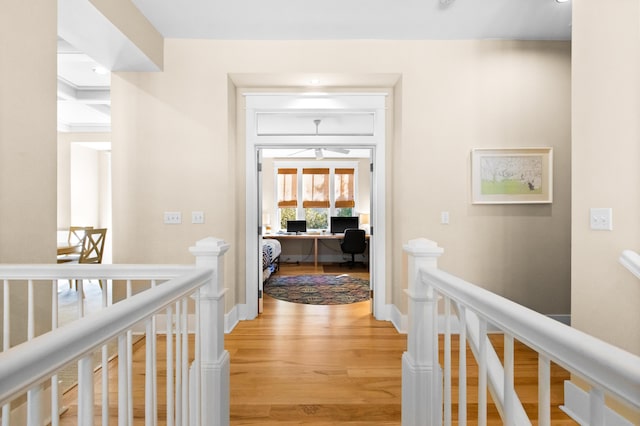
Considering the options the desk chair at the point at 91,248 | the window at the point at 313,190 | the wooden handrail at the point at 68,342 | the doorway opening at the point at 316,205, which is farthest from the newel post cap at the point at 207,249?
the window at the point at 313,190

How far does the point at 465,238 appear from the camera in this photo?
11.0 feet

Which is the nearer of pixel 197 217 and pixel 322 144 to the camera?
pixel 197 217

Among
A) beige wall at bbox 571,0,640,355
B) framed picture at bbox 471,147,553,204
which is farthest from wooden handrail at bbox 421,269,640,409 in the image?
framed picture at bbox 471,147,553,204

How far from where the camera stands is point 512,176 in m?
3.34

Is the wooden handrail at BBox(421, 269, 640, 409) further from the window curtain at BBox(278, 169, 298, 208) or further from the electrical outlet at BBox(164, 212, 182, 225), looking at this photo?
the window curtain at BBox(278, 169, 298, 208)

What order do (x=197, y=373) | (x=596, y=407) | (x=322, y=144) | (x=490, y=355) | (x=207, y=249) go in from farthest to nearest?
Answer: (x=322, y=144)
(x=207, y=249)
(x=197, y=373)
(x=490, y=355)
(x=596, y=407)

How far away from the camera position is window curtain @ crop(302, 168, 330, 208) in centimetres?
823

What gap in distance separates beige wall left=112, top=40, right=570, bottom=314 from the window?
15.9ft

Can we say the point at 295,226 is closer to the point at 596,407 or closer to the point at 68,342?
the point at 68,342

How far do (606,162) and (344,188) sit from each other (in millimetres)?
6343

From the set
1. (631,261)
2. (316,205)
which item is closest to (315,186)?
(316,205)

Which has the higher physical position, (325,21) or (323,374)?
(325,21)

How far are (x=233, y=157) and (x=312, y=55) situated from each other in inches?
47.7

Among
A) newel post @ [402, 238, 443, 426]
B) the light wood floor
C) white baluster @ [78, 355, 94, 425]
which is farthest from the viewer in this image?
the light wood floor
